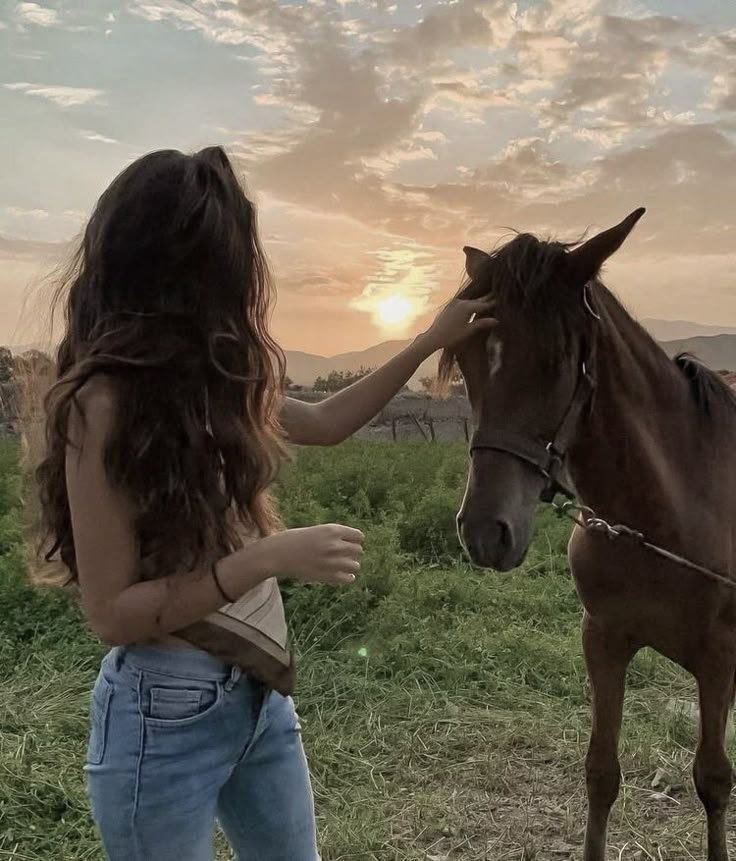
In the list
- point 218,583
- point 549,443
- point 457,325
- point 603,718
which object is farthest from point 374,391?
point 603,718

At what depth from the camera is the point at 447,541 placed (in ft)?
21.8

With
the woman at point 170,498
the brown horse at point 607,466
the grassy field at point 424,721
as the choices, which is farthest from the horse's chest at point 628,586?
the woman at point 170,498

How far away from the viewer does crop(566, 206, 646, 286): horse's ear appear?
6.52 ft

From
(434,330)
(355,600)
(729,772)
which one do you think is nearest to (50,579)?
(434,330)

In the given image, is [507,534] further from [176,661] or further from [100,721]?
[100,721]

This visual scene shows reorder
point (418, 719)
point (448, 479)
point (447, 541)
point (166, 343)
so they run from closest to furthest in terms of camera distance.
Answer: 1. point (166, 343)
2. point (418, 719)
3. point (447, 541)
4. point (448, 479)

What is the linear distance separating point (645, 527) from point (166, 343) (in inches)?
59.3

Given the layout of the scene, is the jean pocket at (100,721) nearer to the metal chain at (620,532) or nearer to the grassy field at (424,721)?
the grassy field at (424,721)

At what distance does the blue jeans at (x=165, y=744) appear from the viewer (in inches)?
50.4

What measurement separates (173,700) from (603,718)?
1.67 meters

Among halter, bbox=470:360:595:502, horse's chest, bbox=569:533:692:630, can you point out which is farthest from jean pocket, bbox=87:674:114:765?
horse's chest, bbox=569:533:692:630

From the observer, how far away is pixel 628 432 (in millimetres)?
2211

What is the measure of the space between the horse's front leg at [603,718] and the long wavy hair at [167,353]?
4.91ft

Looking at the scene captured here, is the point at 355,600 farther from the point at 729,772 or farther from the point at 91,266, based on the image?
the point at 91,266
